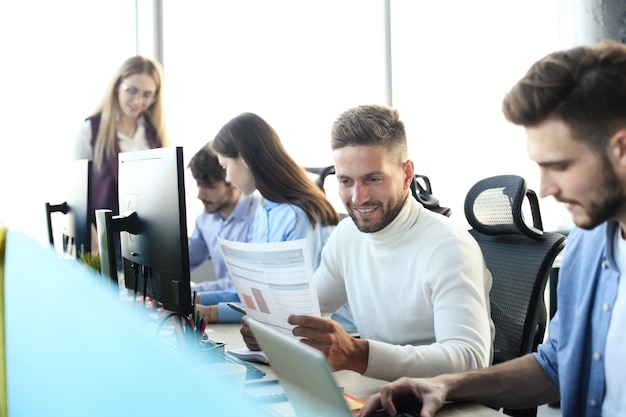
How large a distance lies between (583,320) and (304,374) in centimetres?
77

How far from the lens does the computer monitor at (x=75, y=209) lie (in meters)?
2.21

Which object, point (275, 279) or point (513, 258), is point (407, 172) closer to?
point (513, 258)

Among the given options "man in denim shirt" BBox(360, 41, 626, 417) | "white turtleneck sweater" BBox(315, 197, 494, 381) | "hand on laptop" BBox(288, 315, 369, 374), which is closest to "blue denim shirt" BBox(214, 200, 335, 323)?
"white turtleneck sweater" BBox(315, 197, 494, 381)

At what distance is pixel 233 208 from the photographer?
3.14m

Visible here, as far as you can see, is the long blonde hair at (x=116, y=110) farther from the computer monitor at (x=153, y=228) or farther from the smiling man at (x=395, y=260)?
the smiling man at (x=395, y=260)

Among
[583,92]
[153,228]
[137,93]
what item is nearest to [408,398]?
[583,92]

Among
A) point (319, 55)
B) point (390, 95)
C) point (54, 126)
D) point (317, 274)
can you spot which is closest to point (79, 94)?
point (54, 126)

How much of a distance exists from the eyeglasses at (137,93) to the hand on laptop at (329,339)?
2.36 m

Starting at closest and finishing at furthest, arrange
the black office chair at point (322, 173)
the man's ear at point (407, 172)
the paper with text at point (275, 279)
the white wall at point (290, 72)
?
the paper with text at point (275, 279), the man's ear at point (407, 172), the black office chair at point (322, 173), the white wall at point (290, 72)

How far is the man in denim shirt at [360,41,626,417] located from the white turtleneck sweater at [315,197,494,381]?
0.14 m

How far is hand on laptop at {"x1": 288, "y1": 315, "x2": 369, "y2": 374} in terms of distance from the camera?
52.7 inches

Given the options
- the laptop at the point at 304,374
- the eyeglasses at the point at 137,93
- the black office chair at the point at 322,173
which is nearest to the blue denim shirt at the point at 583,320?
the laptop at the point at 304,374

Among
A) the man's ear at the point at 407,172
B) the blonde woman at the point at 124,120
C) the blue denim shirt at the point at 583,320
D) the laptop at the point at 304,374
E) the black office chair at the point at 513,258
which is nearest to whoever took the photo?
the laptop at the point at 304,374

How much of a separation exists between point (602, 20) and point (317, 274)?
9.08 feet
